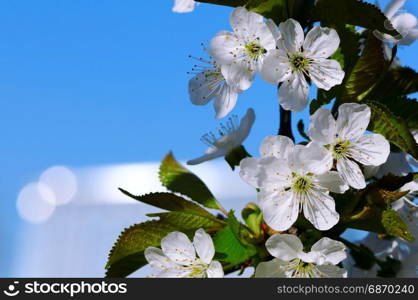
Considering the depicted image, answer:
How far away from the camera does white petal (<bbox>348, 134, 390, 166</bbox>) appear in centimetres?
81

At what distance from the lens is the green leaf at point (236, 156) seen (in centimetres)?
98

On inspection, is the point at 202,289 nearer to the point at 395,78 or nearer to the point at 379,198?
the point at 379,198

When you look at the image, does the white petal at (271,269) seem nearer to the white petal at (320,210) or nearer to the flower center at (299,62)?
the white petal at (320,210)

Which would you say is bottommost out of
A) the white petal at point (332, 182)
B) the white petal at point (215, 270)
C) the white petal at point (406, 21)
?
the white petal at point (215, 270)

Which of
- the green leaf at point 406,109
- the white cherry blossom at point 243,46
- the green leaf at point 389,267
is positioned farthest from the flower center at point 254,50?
the green leaf at point 389,267

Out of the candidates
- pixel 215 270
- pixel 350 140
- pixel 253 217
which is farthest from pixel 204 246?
pixel 350 140

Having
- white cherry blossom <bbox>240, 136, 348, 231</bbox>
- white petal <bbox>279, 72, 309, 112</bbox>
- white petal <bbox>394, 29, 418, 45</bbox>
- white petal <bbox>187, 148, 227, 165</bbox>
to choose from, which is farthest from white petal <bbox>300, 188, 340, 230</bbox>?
white petal <bbox>394, 29, 418, 45</bbox>

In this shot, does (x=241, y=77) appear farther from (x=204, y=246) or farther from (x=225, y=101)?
(x=204, y=246)

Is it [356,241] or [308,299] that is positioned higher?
[356,241]

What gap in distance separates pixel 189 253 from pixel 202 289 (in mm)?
55

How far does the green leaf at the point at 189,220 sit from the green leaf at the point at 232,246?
48 millimetres

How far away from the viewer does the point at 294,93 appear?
0.80 m

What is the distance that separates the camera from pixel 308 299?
2.55 feet

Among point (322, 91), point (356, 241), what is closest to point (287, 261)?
point (322, 91)
